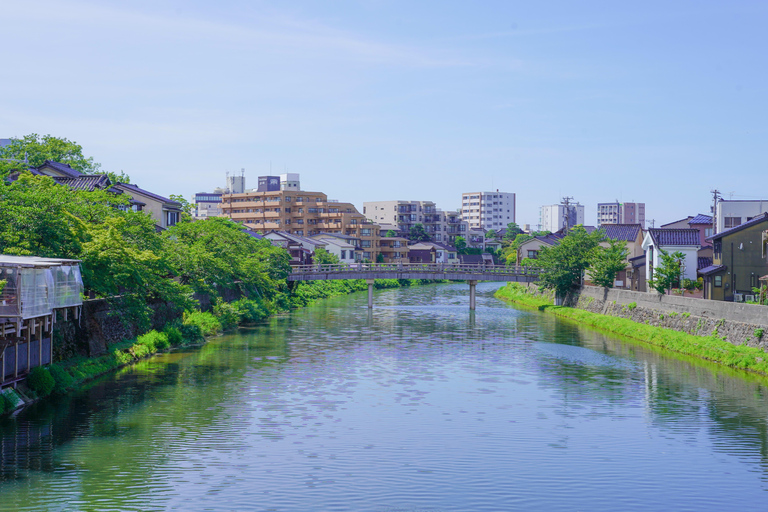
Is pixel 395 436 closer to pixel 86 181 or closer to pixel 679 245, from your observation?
pixel 86 181

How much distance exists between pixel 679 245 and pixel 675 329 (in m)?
17.2

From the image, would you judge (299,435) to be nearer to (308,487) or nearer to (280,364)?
(308,487)

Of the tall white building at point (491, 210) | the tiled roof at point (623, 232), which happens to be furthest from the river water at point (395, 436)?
the tall white building at point (491, 210)

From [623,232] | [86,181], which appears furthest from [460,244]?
[86,181]

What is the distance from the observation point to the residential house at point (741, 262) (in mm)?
49344

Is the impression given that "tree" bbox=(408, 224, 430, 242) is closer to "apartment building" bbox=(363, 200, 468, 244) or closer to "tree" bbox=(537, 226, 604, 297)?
"apartment building" bbox=(363, 200, 468, 244)

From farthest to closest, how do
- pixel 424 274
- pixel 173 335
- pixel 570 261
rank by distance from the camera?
1. pixel 424 274
2. pixel 570 261
3. pixel 173 335

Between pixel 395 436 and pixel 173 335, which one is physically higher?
pixel 173 335

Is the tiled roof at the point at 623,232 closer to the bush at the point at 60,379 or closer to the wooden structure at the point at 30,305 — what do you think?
the bush at the point at 60,379

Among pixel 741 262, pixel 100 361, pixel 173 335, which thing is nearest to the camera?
pixel 100 361

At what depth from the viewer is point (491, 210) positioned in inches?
7702

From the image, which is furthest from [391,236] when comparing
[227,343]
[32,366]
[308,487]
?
[308,487]

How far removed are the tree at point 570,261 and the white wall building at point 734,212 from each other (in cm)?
1083

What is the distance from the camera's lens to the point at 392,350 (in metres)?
43.2
